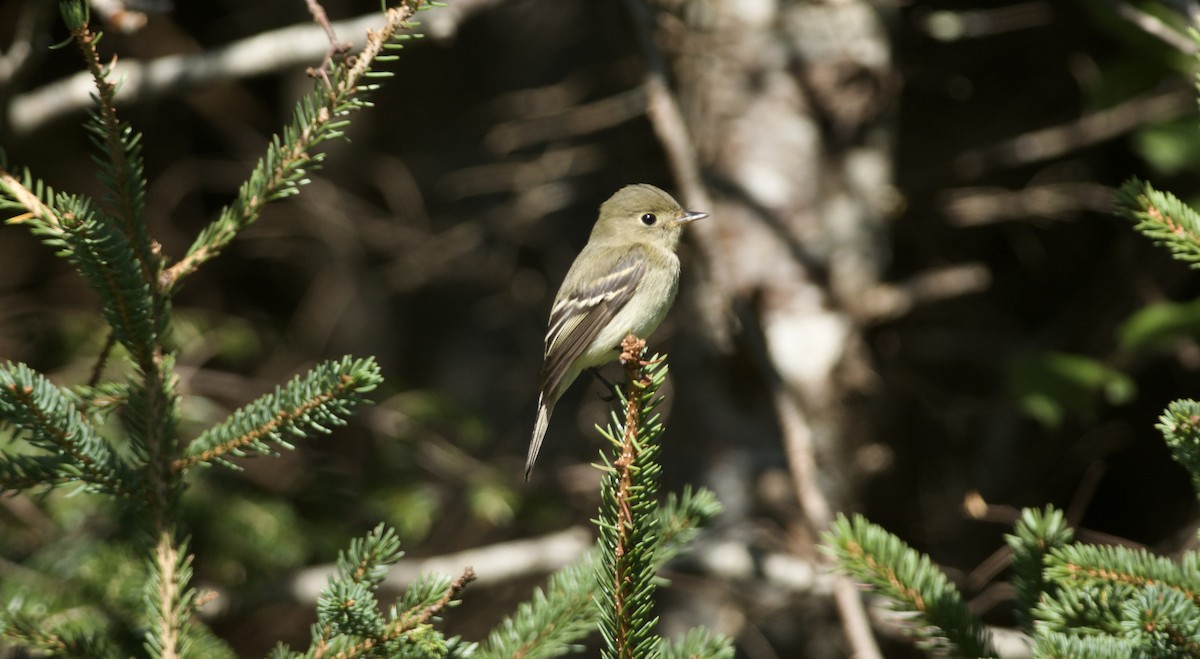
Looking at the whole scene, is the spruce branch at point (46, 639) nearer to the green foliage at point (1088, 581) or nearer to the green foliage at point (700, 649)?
the green foliage at point (700, 649)

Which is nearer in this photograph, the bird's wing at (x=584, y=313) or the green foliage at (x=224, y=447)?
the green foliage at (x=224, y=447)

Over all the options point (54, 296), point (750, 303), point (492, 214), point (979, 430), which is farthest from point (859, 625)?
point (54, 296)

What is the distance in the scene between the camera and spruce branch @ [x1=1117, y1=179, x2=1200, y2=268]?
7.14ft

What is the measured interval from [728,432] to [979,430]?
160 cm

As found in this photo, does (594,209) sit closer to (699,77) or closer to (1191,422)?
(699,77)

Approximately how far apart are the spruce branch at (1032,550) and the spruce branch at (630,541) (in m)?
0.81

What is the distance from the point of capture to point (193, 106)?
6.64m

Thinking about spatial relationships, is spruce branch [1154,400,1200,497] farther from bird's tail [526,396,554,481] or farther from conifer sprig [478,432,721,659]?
bird's tail [526,396,554,481]

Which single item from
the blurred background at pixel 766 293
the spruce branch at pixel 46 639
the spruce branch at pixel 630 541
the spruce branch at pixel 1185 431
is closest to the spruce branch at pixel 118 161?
the spruce branch at pixel 46 639

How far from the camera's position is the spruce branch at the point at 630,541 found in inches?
77.6

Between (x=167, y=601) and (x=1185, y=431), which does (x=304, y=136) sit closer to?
(x=167, y=601)

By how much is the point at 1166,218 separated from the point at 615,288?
2.38m

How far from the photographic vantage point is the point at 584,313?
13.8 ft

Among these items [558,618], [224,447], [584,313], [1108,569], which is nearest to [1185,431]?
[1108,569]
